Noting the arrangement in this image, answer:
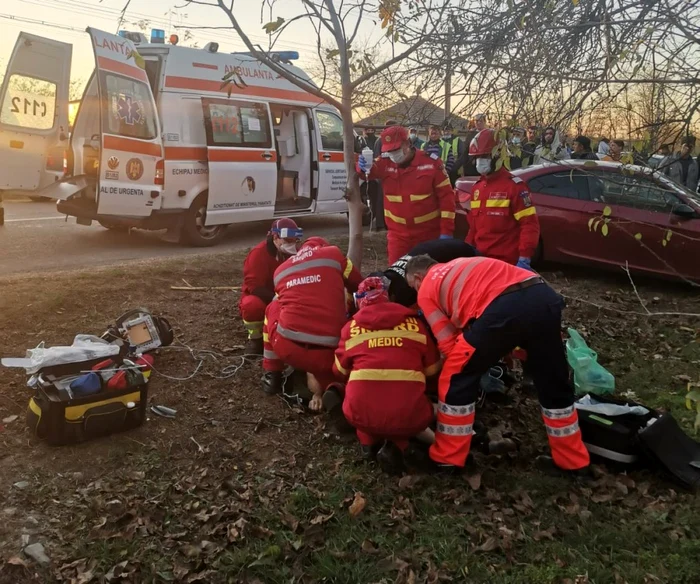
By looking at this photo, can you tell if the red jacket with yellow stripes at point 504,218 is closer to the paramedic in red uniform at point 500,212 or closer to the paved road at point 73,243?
the paramedic in red uniform at point 500,212

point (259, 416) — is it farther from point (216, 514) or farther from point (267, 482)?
point (216, 514)

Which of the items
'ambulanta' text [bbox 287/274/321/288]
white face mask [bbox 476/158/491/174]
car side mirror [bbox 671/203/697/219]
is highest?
white face mask [bbox 476/158/491/174]

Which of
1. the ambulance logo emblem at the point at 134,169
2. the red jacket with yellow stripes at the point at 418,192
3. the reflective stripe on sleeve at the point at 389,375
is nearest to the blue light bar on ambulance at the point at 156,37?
the ambulance logo emblem at the point at 134,169

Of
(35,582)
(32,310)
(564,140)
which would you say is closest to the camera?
(35,582)

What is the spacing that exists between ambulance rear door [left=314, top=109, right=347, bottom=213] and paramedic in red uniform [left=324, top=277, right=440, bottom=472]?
710cm

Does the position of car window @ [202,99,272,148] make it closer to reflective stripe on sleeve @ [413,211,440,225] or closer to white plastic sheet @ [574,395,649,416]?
reflective stripe on sleeve @ [413,211,440,225]

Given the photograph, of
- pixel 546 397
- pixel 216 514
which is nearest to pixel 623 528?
pixel 546 397

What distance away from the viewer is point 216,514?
123 inches

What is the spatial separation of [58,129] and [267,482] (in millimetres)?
6676

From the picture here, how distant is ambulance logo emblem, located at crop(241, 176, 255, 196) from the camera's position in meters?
9.31

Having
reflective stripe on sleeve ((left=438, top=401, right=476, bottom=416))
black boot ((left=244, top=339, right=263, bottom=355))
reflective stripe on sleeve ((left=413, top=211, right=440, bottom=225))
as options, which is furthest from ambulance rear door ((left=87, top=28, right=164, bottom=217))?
reflective stripe on sleeve ((left=438, top=401, right=476, bottom=416))

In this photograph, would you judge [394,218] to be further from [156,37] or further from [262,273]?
[156,37]

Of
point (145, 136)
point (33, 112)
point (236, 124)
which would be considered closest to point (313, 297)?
point (145, 136)

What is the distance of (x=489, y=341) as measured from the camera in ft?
10.9
